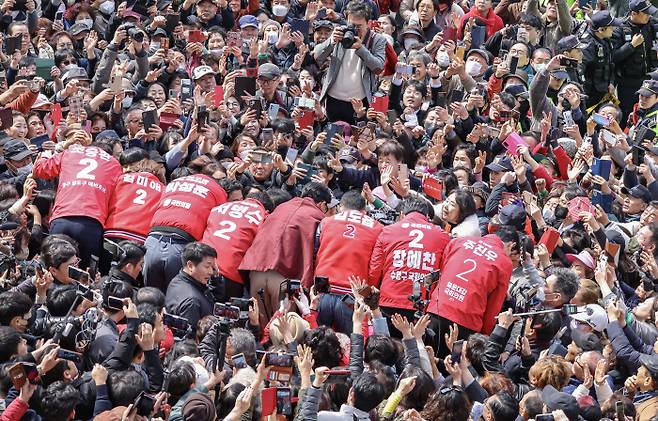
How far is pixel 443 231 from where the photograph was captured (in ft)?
38.3

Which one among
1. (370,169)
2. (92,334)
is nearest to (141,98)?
(370,169)

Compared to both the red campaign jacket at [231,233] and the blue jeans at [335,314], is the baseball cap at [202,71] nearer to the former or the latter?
the red campaign jacket at [231,233]

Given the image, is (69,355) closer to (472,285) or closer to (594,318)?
(472,285)

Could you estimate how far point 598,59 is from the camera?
57.4 ft

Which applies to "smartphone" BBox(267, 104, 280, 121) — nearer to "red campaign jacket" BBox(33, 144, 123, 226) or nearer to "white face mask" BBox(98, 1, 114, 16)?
"red campaign jacket" BBox(33, 144, 123, 226)

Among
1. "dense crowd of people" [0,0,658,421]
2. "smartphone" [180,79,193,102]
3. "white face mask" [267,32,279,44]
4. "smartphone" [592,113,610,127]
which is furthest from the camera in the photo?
"white face mask" [267,32,279,44]

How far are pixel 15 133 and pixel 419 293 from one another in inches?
169

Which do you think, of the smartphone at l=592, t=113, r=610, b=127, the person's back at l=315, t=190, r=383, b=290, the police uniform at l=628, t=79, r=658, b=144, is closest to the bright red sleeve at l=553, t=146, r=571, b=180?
the smartphone at l=592, t=113, r=610, b=127

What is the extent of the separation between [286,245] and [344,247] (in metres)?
0.47

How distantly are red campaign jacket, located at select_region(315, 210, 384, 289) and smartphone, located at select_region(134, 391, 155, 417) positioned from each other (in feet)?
9.33

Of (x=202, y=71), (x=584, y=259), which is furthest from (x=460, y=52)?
(x=584, y=259)

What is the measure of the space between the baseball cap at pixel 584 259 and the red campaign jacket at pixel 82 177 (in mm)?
3867

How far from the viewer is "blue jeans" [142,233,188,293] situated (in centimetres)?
1148

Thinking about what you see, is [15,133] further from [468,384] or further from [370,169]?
[468,384]
